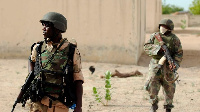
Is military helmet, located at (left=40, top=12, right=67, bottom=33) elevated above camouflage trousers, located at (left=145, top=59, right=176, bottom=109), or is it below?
above

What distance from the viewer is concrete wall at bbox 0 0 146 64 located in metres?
11.7

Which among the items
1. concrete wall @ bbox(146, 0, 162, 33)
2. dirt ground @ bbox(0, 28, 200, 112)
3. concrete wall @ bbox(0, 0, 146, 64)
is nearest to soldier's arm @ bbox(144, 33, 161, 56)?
dirt ground @ bbox(0, 28, 200, 112)

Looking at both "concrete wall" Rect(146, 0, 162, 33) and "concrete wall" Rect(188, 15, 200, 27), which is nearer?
"concrete wall" Rect(146, 0, 162, 33)

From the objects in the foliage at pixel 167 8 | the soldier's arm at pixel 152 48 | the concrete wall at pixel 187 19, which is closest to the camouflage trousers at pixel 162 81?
the soldier's arm at pixel 152 48

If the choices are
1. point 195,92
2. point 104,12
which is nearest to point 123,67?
point 104,12

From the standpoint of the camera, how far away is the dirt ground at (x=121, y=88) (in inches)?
259

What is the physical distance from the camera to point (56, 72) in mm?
3129

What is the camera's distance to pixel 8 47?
41.0 feet

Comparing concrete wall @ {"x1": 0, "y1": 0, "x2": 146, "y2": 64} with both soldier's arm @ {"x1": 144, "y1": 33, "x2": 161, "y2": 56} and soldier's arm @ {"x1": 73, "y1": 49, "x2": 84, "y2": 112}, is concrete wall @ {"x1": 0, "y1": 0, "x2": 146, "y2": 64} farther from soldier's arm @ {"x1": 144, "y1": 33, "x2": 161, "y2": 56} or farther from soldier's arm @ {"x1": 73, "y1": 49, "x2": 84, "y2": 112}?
soldier's arm @ {"x1": 73, "y1": 49, "x2": 84, "y2": 112}

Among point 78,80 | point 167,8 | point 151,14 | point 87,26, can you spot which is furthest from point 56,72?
point 167,8

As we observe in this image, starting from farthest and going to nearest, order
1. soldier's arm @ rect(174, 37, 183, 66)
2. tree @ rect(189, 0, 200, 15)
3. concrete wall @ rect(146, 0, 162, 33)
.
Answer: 1. tree @ rect(189, 0, 200, 15)
2. concrete wall @ rect(146, 0, 162, 33)
3. soldier's arm @ rect(174, 37, 183, 66)

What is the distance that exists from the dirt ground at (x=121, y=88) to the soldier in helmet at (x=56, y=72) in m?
3.08

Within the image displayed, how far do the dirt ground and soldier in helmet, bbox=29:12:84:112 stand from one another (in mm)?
3078

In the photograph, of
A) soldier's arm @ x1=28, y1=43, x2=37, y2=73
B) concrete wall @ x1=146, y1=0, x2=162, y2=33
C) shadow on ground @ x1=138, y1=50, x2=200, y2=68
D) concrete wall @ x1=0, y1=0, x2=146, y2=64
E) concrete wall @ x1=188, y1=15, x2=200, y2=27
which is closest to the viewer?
soldier's arm @ x1=28, y1=43, x2=37, y2=73
